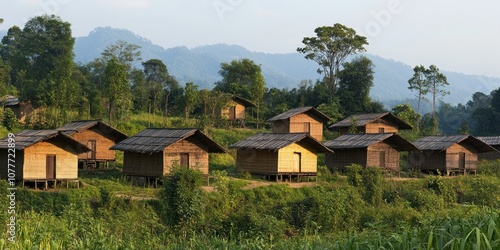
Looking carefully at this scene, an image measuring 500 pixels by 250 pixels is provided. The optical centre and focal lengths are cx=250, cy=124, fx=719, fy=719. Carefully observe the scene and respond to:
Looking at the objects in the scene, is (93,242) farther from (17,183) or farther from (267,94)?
(267,94)

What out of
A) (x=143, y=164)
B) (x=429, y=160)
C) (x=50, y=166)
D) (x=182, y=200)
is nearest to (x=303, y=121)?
(x=429, y=160)

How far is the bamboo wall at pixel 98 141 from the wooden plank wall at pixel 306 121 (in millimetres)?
11132

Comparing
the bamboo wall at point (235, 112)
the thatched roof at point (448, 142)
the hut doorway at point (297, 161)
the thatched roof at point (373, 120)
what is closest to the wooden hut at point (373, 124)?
the thatched roof at point (373, 120)

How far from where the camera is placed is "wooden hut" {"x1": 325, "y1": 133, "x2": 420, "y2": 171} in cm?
3303

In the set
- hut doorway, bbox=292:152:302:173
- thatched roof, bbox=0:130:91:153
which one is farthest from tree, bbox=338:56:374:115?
thatched roof, bbox=0:130:91:153

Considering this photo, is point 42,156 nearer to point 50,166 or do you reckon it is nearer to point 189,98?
point 50,166

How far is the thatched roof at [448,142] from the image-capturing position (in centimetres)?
3591

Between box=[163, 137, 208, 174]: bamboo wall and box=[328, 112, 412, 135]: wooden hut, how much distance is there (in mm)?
12972

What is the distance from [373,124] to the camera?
4038cm

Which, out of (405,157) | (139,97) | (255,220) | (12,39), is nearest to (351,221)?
(255,220)

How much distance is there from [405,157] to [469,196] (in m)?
12.3

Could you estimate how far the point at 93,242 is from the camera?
44.7 ft

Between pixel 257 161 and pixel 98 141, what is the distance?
713 centimetres

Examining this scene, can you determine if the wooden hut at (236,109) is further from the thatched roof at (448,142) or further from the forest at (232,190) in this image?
the thatched roof at (448,142)
